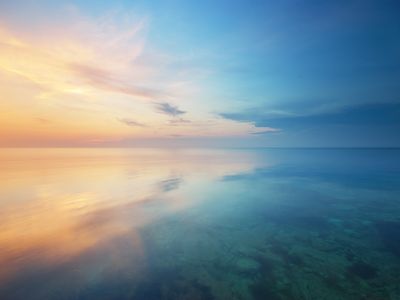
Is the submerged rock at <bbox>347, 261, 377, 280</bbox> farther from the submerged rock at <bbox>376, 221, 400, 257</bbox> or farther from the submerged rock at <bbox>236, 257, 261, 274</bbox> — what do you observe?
the submerged rock at <bbox>236, 257, 261, 274</bbox>

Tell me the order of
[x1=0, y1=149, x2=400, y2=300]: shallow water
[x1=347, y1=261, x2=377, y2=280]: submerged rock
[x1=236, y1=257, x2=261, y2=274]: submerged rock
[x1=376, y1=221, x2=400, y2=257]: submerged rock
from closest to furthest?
1. [x1=0, y1=149, x2=400, y2=300]: shallow water
2. [x1=347, y1=261, x2=377, y2=280]: submerged rock
3. [x1=236, y1=257, x2=261, y2=274]: submerged rock
4. [x1=376, y1=221, x2=400, y2=257]: submerged rock

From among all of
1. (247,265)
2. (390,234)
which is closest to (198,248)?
(247,265)

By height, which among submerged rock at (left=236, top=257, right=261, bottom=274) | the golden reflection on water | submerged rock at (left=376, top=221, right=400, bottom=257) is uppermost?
submerged rock at (left=376, top=221, right=400, bottom=257)

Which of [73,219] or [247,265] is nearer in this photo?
[247,265]

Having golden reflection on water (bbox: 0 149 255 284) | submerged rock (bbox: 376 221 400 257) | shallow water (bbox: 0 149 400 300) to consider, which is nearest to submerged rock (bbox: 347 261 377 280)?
shallow water (bbox: 0 149 400 300)

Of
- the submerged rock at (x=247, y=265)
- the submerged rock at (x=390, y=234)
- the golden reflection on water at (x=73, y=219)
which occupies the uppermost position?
the submerged rock at (x=390, y=234)

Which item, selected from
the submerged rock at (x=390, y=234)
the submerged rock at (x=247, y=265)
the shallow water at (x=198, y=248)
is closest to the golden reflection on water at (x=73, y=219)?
the shallow water at (x=198, y=248)

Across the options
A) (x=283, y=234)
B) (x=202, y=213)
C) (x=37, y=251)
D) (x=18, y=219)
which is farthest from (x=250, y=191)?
(x=18, y=219)

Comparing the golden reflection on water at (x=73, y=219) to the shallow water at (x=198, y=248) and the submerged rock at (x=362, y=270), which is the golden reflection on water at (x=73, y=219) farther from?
the submerged rock at (x=362, y=270)

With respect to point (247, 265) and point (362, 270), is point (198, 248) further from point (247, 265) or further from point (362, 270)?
point (362, 270)

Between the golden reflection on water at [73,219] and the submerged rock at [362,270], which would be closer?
the submerged rock at [362,270]

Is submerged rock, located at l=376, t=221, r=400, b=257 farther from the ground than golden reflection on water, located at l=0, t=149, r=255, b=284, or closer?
farther from the ground

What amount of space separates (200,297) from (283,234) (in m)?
8.43

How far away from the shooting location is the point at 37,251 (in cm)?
1118
